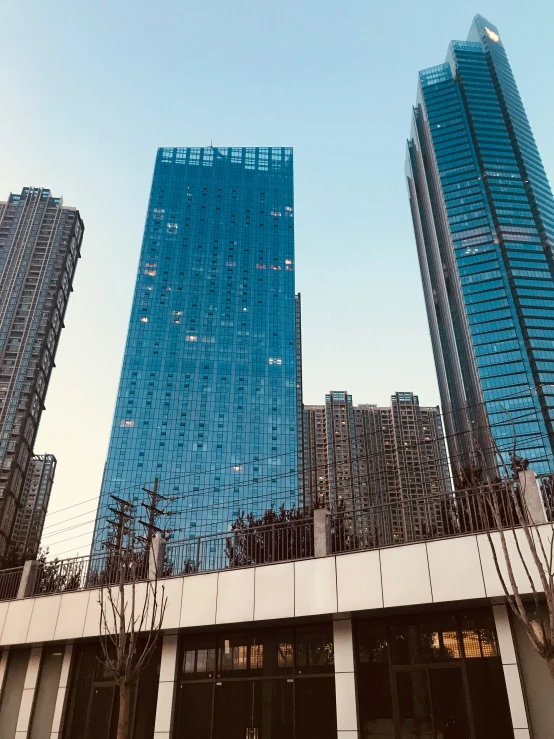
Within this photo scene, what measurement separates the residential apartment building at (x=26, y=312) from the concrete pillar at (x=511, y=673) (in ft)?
371

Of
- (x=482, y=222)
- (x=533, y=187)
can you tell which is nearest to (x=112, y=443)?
(x=482, y=222)

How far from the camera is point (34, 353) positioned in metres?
122

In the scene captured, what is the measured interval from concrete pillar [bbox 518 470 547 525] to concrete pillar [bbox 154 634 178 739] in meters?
10.7

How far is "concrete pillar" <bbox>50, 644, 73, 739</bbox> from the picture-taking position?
17016mm

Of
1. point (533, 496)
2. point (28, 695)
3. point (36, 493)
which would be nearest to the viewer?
point (533, 496)

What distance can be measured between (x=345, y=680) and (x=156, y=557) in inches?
260

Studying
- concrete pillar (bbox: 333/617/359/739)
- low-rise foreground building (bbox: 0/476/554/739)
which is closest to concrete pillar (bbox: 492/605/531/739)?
low-rise foreground building (bbox: 0/476/554/739)

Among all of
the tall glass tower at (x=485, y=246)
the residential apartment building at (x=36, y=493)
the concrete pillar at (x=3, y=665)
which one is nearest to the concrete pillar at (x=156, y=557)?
the concrete pillar at (x=3, y=665)

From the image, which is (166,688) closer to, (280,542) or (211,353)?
(280,542)

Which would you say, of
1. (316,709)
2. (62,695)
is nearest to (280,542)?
(316,709)

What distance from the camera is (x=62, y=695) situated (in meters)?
17.5

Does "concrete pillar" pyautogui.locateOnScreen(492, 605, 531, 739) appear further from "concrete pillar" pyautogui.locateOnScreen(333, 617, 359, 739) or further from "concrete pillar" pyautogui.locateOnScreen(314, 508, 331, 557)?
"concrete pillar" pyautogui.locateOnScreen(314, 508, 331, 557)

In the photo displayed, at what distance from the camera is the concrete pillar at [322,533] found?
46.5ft

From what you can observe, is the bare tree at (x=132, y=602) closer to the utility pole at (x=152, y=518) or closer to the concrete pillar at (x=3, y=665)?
the utility pole at (x=152, y=518)
